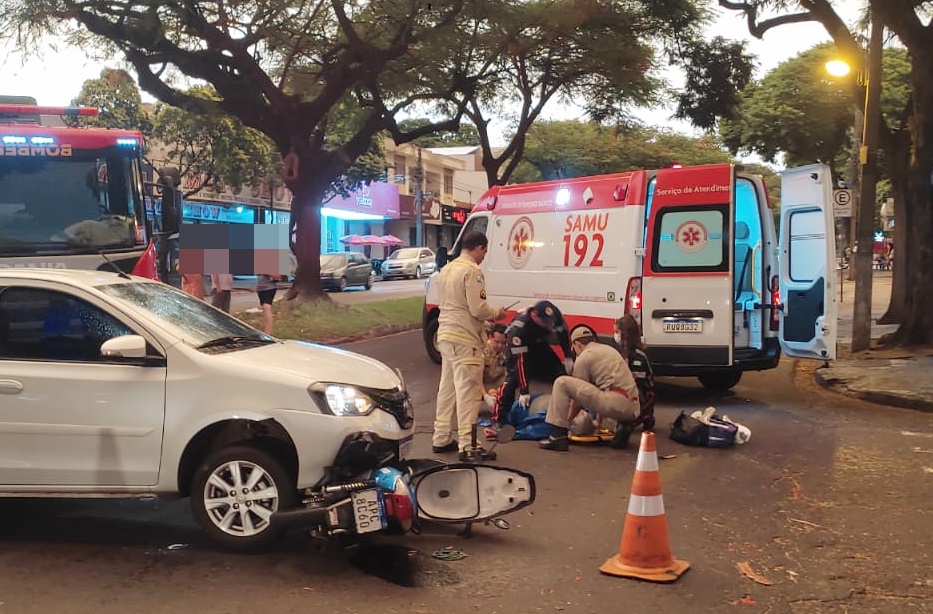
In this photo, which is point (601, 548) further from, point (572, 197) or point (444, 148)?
point (444, 148)

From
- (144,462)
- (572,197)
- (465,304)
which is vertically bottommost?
(144,462)

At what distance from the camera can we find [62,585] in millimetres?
4211

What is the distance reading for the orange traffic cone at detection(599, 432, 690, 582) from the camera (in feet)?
14.0

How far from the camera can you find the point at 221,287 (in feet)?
38.1

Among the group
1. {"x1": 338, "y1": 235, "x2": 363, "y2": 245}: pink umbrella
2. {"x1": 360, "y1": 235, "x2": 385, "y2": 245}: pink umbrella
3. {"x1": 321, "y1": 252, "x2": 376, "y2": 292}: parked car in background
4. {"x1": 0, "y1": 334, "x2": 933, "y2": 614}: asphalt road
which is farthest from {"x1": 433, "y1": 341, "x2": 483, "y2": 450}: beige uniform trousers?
{"x1": 360, "y1": 235, "x2": 385, "y2": 245}: pink umbrella

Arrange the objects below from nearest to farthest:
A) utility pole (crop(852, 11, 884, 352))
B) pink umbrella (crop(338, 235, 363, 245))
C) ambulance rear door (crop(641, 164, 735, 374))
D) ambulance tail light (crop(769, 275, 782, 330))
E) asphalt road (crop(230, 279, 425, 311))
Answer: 1. ambulance rear door (crop(641, 164, 735, 374))
2. ambulance tail light (crop(769, 275, 782, 330))
3. utility pole (crop(852, 11, 884, 352))
4. asphalt road (crop(230, 279, 425, 311))
5. pink umbrella (crop(338, 235, 363, 245))

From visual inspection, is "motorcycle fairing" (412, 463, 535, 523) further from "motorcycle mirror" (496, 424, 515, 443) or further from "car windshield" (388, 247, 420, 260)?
"car windshield" (388, 247, 420, 260)

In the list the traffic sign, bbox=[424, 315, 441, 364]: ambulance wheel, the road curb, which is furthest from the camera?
the traffic sign

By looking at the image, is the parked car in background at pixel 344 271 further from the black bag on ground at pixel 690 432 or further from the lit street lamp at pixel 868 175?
the black bag on ground at pixel 690 432

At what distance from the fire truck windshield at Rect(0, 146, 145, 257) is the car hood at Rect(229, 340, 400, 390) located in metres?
5.34

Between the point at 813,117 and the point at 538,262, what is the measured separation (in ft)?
64.3

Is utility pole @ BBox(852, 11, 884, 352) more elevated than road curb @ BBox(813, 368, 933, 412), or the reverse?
utility pole @ BBox(852, 11, 884, 352)

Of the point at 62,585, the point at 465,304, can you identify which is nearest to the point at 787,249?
the point at 465,304

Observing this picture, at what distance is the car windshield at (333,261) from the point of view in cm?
2956
